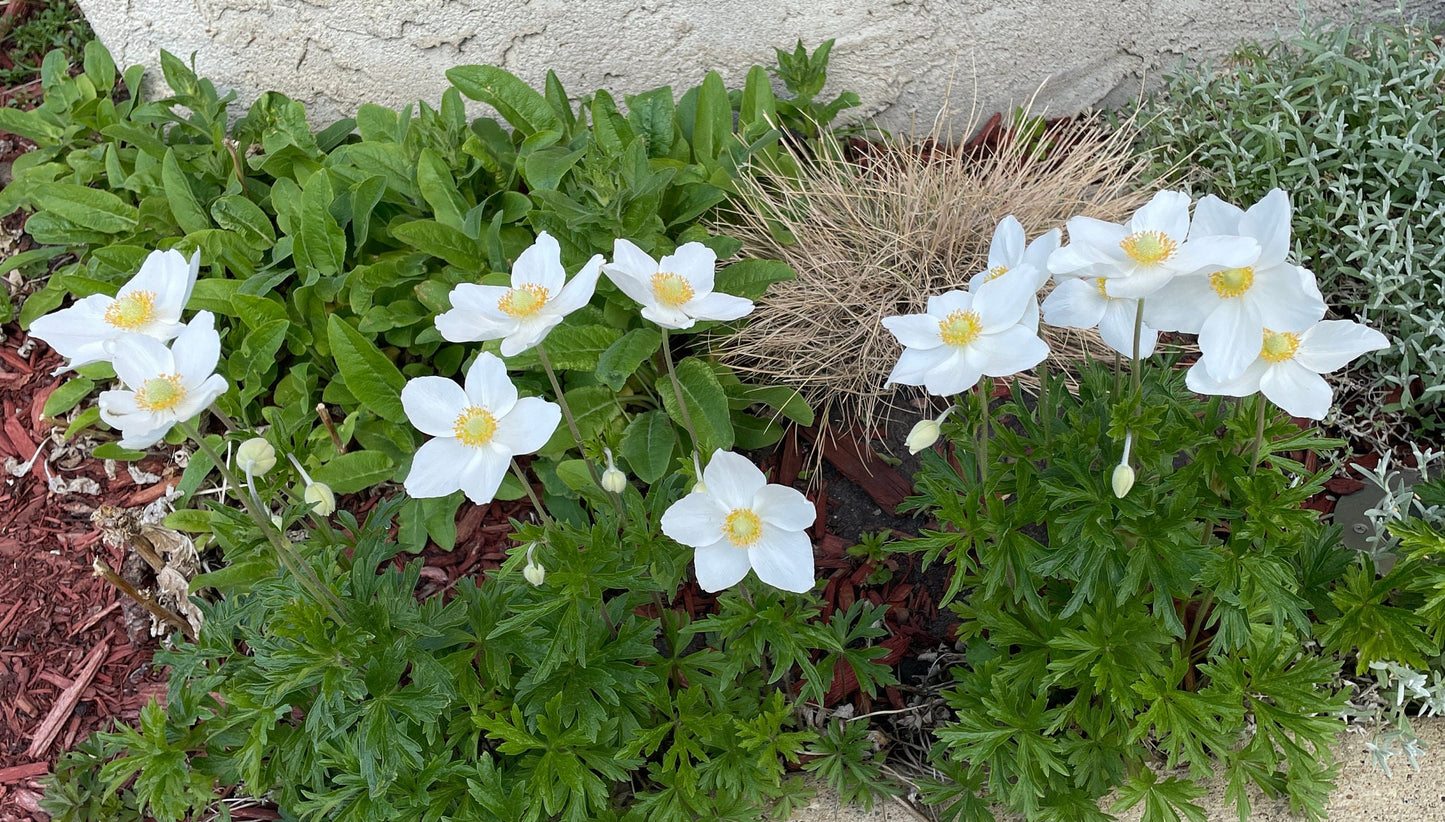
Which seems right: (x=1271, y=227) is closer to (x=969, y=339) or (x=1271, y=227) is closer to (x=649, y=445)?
(x=969, y=339)

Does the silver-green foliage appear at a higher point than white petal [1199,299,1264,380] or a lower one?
lower

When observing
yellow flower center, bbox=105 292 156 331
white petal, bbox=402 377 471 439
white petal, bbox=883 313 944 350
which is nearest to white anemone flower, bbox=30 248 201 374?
yellow flower center, bbox=105 292 156 331

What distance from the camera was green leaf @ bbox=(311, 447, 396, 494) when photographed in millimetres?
2398

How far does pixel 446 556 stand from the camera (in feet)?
8.33

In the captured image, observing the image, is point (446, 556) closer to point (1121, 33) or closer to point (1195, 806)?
point (1195, 806)

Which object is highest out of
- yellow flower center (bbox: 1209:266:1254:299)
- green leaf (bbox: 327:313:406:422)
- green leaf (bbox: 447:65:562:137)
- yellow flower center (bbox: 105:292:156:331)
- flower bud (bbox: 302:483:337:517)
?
yellow flower center (bbox: 1209:266:1254:299)

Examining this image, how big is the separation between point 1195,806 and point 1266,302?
0.95 metres

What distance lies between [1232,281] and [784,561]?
76cm

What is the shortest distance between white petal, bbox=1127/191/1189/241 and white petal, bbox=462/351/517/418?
850 millimetres

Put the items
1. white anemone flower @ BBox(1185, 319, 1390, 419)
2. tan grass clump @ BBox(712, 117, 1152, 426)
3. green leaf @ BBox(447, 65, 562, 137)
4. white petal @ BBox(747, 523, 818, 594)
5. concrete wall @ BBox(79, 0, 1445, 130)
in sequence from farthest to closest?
concrete wall @ BBox(79, 0, 1445, 130)
green leaf @ BBox(447, 65, 562, 137)
tan grass clump @ BBox(712, 117, 1152, 426)
white petal @ BBox(747, 523, 818, 594)
white anemone flower @ BBox(1185, 319, 1390, 419)

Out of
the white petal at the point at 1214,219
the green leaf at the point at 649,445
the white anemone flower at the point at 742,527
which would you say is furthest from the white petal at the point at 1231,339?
the green leaf at the point at 649,445

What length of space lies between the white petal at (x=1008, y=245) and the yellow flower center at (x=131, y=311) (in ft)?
4.61

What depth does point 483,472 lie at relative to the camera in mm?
1505

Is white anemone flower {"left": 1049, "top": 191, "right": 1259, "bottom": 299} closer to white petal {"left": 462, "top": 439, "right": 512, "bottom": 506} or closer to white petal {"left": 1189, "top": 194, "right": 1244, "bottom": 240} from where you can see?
white petal {"left": 1189, "top": 194, "right": 1244, "bottom": 240}
